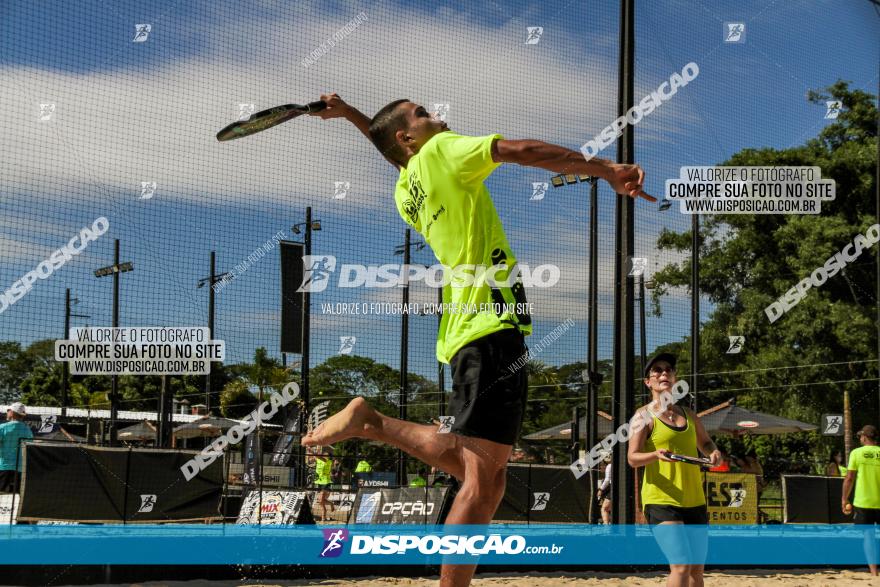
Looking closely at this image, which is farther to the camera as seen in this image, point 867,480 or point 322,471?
point 322,471

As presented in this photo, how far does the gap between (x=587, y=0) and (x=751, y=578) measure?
17.2 ft

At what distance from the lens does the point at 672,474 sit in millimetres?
4852

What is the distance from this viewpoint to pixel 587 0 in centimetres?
825

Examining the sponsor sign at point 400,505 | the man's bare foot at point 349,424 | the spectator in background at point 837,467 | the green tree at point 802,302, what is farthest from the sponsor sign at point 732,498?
the man's bare foot at point 349,424

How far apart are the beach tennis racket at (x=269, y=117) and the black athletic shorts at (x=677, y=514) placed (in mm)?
2712

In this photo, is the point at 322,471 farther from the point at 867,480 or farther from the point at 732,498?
the point at 867,480

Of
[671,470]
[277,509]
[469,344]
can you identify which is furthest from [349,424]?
[277,509]

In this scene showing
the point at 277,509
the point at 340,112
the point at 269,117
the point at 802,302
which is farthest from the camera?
the point at 802,302

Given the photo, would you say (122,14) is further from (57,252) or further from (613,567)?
(613,567)

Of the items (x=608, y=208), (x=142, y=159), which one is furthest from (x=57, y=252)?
(x=608, y=208)

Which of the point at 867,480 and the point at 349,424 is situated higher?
the point at 349,424

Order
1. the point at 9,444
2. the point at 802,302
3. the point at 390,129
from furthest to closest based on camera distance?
the point at 802,302 < the point at 9,444 < the point at 390,129

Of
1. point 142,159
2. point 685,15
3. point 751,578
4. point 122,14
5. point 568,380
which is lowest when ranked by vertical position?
point 751,578

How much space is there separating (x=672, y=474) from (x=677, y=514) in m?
0.21
